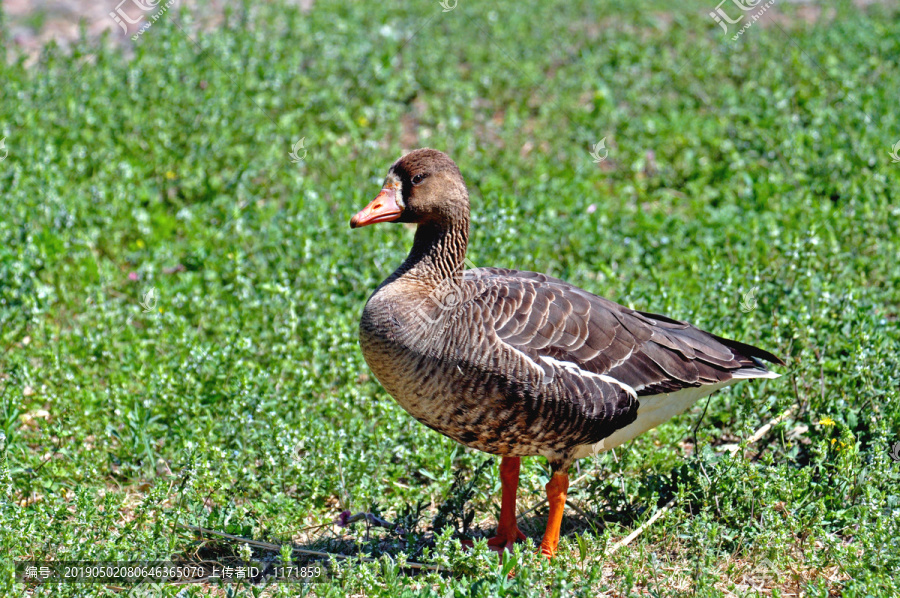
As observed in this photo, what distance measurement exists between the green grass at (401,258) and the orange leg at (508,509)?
205 mm

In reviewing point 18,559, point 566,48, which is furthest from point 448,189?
point 566,48

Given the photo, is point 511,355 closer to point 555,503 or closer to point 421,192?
point 555,503

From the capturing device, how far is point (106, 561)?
13.8 ft

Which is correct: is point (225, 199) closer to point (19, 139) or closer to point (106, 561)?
point (19, 139)

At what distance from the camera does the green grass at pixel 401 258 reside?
4.62 metres

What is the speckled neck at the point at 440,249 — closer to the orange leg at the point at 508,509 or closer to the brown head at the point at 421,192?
the brown head at the point at 421,192

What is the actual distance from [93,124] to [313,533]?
17.6ft

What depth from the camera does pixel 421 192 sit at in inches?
193

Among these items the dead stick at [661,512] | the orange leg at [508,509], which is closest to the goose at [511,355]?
the orange leg at [508,509]

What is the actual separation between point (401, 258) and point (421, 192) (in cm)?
225

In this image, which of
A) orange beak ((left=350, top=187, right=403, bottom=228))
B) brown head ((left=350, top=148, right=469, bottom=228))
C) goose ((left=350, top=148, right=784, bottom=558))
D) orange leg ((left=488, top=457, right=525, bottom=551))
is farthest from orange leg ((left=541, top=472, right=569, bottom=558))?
orange beak ((left=350, top=187, right=403, bottom=228))

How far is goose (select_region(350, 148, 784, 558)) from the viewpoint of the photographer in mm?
4457

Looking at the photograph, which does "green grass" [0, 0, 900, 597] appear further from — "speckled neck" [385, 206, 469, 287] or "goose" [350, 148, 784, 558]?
"speckled neck" [385, 206, 469, 287]

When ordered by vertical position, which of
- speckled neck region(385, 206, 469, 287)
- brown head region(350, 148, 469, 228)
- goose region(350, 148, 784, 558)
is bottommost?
goose region(350, 148, 784, 558)
